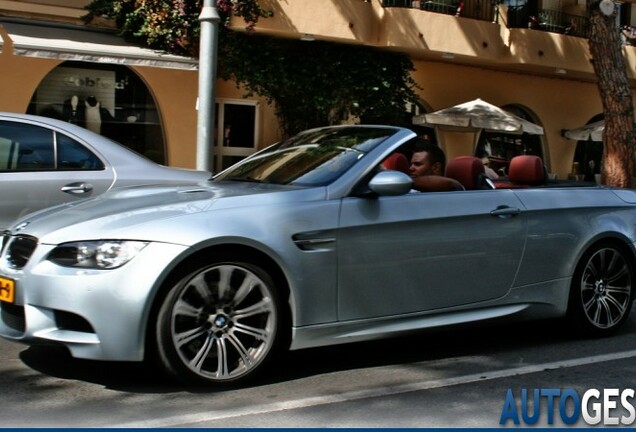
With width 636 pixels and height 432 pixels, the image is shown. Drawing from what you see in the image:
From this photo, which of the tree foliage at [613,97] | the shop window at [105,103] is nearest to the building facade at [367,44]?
the shop window at [105,103]

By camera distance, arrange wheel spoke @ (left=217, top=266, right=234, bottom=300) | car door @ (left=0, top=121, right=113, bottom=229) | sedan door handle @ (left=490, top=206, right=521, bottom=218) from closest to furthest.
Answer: wheel spoke @ (left=217, top=266, right=234, bottom=300) → sedan door handle @ (left=490, top=206, right=521, bottom=218) → car door @ (left=0, top=121, right=113, bottom=229)

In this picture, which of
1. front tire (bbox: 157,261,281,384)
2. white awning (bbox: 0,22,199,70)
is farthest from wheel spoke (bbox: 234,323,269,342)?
white awning (bbox: 0,22,199,70)

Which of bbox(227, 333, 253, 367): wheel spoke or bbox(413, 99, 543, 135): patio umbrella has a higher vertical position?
bbox(413, 99, 543, 135): patio umbrella

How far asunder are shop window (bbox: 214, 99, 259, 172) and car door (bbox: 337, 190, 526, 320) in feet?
35.9

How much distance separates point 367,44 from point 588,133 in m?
7.09

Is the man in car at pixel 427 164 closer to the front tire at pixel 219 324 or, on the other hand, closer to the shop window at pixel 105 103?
the front tire at pixel 219 324

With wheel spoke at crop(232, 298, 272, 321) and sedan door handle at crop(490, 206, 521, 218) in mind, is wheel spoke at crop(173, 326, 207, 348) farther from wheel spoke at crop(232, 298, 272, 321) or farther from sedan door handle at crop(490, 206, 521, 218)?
A: sedan door handle at crop(490, 206, 521, 218)

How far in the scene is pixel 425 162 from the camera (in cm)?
590

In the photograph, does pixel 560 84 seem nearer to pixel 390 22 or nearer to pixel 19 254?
pixel 390 22

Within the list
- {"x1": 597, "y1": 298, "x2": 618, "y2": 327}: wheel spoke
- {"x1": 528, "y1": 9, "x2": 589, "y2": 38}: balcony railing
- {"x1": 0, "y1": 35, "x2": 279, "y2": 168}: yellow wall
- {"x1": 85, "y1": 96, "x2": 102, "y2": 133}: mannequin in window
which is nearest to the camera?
{"x1": 597, "y1": 298, "x2": 618, "y2": 327}: wheel spoke

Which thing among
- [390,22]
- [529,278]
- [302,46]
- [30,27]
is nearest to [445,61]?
[390,22]

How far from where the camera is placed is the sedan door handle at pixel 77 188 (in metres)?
6.41

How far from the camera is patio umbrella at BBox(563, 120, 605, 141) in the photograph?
1891cm

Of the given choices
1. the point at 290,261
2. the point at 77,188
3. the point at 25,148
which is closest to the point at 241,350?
the point at 290,261
